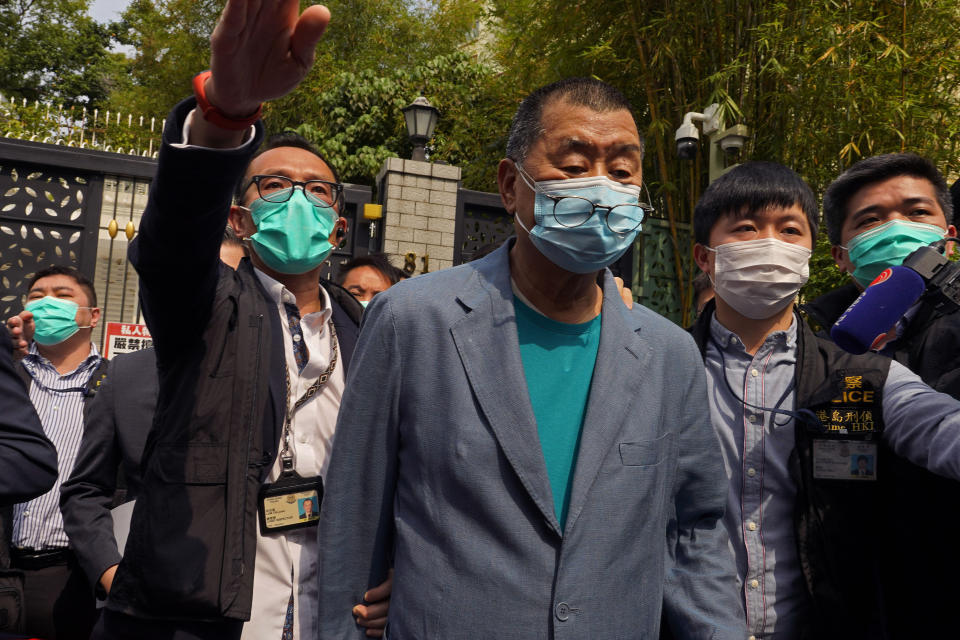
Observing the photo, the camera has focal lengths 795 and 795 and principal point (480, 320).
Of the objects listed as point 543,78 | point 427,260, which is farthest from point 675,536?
point 543,78

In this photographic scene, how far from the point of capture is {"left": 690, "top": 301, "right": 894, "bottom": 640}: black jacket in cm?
216

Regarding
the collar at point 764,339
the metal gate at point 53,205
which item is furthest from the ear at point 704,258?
the metal gate at point 53,205

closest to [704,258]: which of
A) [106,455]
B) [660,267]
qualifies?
[106,455]

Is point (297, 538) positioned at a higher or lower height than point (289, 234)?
lower

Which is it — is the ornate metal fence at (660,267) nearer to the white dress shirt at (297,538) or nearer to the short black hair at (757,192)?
the short black hair at (757,192)

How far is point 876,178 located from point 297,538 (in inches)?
89.1

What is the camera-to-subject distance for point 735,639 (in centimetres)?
178

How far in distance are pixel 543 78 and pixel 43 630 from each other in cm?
1180

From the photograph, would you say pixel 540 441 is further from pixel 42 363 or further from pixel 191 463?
pixel 42 363

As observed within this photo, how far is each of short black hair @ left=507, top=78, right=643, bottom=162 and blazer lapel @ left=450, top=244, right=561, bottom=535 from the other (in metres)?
0.37

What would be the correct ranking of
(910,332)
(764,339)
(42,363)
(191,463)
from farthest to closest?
(42,363) → (764,339) → (910,332) → (191,463)

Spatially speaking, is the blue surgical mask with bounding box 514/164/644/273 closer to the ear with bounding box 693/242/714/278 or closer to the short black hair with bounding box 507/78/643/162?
the short black hair with bounding box 507/78/643/162

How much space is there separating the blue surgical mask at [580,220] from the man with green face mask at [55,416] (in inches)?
90.0

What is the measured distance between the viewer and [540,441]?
1685 mm
